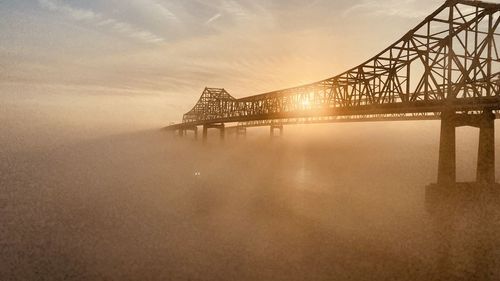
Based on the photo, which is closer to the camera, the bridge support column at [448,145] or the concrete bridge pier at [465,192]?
the concrete bridge pier at [465,192]

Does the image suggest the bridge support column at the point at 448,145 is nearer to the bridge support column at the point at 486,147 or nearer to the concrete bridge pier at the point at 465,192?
the concrete bridge pier at the point at 465,192

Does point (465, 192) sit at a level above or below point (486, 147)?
below

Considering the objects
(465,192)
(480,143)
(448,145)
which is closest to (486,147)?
(480,143)

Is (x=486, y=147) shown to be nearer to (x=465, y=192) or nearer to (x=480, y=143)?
(x=480, y=143)

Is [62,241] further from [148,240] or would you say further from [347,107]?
[347,107]

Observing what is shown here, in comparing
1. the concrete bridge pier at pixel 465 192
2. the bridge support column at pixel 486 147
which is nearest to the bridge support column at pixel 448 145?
the concrete bridge pier at pixel 465 192

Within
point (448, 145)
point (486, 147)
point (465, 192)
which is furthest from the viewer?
point (465, 192)

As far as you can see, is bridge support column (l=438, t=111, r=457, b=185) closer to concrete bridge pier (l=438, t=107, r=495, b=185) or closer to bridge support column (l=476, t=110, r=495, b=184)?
concrete bridge pier (l=438, t=107, r=495, b=185)

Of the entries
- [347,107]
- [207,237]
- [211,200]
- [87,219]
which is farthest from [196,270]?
[347,107]
